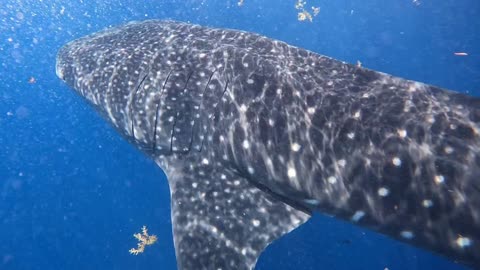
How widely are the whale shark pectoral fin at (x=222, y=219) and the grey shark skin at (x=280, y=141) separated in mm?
14

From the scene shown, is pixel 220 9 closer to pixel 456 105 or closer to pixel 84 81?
pixel 84 81

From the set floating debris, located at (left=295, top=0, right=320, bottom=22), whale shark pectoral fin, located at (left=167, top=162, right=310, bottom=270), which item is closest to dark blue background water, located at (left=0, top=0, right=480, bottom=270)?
floating debris, located at (left=295, top=0, right=320, bottom=22)

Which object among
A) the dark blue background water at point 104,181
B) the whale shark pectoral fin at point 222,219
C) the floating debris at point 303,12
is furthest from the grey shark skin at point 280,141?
the floating debris at point 303,12

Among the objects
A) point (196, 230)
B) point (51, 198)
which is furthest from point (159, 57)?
point (51, 198)

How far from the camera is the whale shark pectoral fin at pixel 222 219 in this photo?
410 cm

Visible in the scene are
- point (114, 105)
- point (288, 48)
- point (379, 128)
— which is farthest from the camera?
point (114, 105)

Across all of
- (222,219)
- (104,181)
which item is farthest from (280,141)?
(104,181)

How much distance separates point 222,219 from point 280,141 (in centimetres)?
135

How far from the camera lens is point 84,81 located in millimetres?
5887

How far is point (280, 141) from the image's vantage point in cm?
415

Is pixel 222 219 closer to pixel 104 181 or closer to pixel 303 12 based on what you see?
pixel 104 181

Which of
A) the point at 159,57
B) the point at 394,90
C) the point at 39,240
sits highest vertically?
the point at 159,57

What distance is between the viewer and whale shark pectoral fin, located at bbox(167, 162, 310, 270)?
410 cm

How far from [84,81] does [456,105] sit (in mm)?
5941
